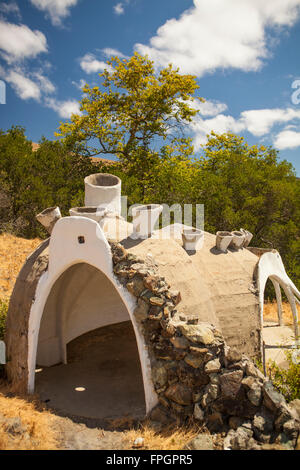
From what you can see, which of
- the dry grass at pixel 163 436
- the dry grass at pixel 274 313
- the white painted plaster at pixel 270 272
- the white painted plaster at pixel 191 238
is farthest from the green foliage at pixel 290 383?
the dry grass at pixel 274 313

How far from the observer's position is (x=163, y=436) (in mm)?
6160

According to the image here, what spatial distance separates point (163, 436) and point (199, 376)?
112 centimetres

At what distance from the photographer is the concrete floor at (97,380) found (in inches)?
300

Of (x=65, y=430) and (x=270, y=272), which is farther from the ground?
(x=270, y=272)

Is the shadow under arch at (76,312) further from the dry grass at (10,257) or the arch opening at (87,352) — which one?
the dry grass at (10,257)

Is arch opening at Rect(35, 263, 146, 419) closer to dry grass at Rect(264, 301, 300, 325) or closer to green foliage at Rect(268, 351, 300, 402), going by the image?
green foliage at Rect(268, 351, 300, 402)

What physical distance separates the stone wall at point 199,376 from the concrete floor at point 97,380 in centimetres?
124

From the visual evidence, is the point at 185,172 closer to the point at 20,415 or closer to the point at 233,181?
the point at 233,181

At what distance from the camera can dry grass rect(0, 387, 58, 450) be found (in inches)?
234

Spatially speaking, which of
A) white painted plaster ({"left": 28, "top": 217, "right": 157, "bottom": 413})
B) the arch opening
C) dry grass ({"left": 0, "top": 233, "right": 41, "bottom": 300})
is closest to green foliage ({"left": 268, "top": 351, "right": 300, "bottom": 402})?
white painted plaster ({"left": 28, "top": 217, "right": 157, "bottom": 413})

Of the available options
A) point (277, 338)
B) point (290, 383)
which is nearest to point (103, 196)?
point (290, 383)

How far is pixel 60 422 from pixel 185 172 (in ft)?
61.1

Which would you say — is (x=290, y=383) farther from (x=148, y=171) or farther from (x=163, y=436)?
(x=148, y=171)
